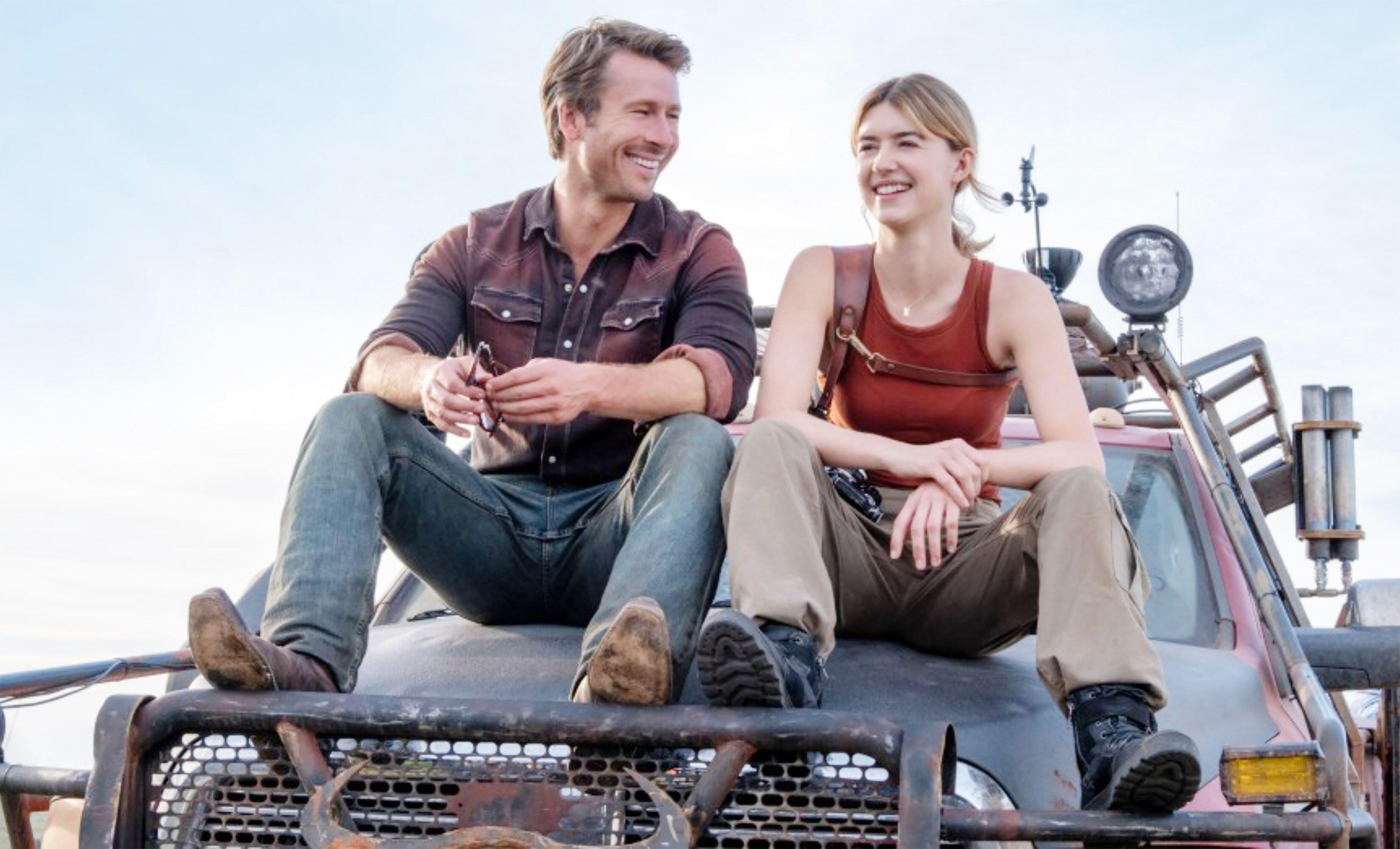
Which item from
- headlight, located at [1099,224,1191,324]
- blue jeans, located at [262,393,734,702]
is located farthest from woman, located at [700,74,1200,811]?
headlight, located at [1099,224,1191,324]

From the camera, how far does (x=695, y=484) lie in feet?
12.1

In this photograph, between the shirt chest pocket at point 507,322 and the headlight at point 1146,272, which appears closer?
the shirt chest pocket at point 507,322

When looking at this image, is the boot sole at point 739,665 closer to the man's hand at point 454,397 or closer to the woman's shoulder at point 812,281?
the man's hand at point 454,397

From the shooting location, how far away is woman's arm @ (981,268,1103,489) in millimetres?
3939

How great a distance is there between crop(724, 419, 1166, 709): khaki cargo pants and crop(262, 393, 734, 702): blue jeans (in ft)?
0.35

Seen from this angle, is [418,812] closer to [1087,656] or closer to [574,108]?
[1087,656]

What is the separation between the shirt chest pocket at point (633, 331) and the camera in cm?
422

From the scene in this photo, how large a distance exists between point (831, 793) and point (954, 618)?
2.82ft

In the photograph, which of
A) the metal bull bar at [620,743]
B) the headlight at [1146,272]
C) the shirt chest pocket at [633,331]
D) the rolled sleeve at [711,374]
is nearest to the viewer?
the metal bull bar at [620,743]

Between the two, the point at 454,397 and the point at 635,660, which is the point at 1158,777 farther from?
the point at 454,397

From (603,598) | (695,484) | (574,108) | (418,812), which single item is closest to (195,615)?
(418,812)

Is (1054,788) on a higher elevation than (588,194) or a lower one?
lower

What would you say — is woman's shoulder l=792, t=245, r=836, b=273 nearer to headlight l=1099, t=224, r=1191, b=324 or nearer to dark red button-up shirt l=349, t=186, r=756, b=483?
dark red button-up shirt l=349, t=186, r=756, b=483

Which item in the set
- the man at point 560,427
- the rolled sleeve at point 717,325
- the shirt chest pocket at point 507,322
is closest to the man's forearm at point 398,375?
the man at point 560,427
